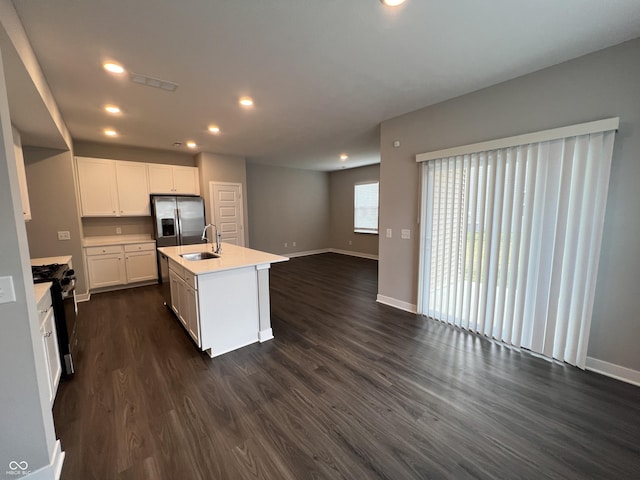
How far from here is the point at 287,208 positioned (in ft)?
25.7

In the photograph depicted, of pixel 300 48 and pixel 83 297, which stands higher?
pixel 300 48

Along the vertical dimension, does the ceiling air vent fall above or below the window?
above

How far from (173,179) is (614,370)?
677cm

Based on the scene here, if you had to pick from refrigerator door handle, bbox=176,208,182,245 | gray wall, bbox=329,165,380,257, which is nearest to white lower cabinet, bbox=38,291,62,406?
refrigerator door handle, bbox=176,208,182,245

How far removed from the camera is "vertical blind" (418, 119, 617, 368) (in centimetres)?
229

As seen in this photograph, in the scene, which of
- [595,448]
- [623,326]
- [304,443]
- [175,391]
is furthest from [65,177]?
[623,326]

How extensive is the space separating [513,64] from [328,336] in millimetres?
3224

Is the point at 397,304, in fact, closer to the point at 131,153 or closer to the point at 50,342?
the point at 50,342

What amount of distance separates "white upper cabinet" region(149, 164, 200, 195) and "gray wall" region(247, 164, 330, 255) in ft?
5.42

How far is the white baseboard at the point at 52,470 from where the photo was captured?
1373 millimetres

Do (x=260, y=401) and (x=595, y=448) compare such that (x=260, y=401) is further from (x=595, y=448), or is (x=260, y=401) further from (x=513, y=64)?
(x=513, y=64)

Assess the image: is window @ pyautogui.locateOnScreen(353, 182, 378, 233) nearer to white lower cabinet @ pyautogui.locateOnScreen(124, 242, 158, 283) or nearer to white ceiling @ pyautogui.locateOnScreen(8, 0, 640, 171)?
white ceiling @ pyautogui.locateOnScreen(8, 0, 640, 171)

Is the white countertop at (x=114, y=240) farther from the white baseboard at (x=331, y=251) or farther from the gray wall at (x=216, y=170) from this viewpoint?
the white baseboard at (x=331, y=251)

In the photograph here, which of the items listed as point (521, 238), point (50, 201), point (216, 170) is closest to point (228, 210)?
point (216, 170)
